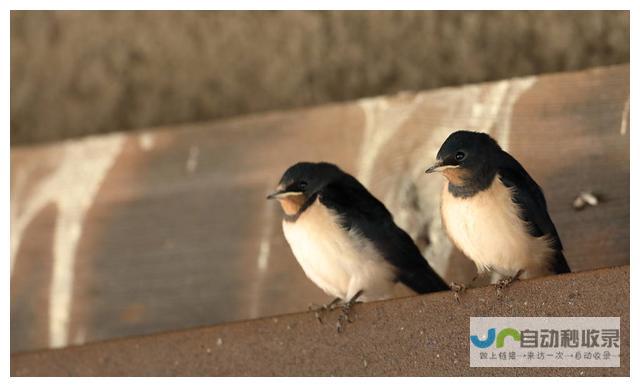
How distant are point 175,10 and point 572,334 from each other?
127 cm

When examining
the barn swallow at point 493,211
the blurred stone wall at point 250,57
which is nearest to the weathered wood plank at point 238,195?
the blurred stone wall at point 250,57

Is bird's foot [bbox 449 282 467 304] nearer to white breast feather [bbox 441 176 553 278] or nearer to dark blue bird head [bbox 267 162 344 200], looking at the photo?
white breast feather [bbox 441 176 553 278]

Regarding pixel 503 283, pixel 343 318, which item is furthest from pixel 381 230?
pixel 503 283

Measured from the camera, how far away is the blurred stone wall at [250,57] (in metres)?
2.33

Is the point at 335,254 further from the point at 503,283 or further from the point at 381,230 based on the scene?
the point at 503,283

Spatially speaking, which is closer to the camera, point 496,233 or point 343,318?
point 496,233

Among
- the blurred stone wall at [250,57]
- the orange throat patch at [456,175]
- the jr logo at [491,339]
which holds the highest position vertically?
the blurred stone wall at [250,57]

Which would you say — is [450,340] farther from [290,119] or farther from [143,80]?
[143,80]

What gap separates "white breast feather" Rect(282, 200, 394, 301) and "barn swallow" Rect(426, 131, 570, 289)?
0.58 ft

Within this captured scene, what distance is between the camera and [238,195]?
253 centimetres

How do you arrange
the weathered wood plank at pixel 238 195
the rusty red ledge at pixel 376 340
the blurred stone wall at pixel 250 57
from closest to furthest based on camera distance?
1. the rusty red ledge at pixel 376 340
2. the weathered wood plank at pixel 238 195
3. the blurred stone wall at pixel 250 57

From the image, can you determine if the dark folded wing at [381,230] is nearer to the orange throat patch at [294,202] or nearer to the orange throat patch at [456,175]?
the orange throat patch at [294,202]

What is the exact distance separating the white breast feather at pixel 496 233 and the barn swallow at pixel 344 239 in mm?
172

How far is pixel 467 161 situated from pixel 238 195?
0.80m
